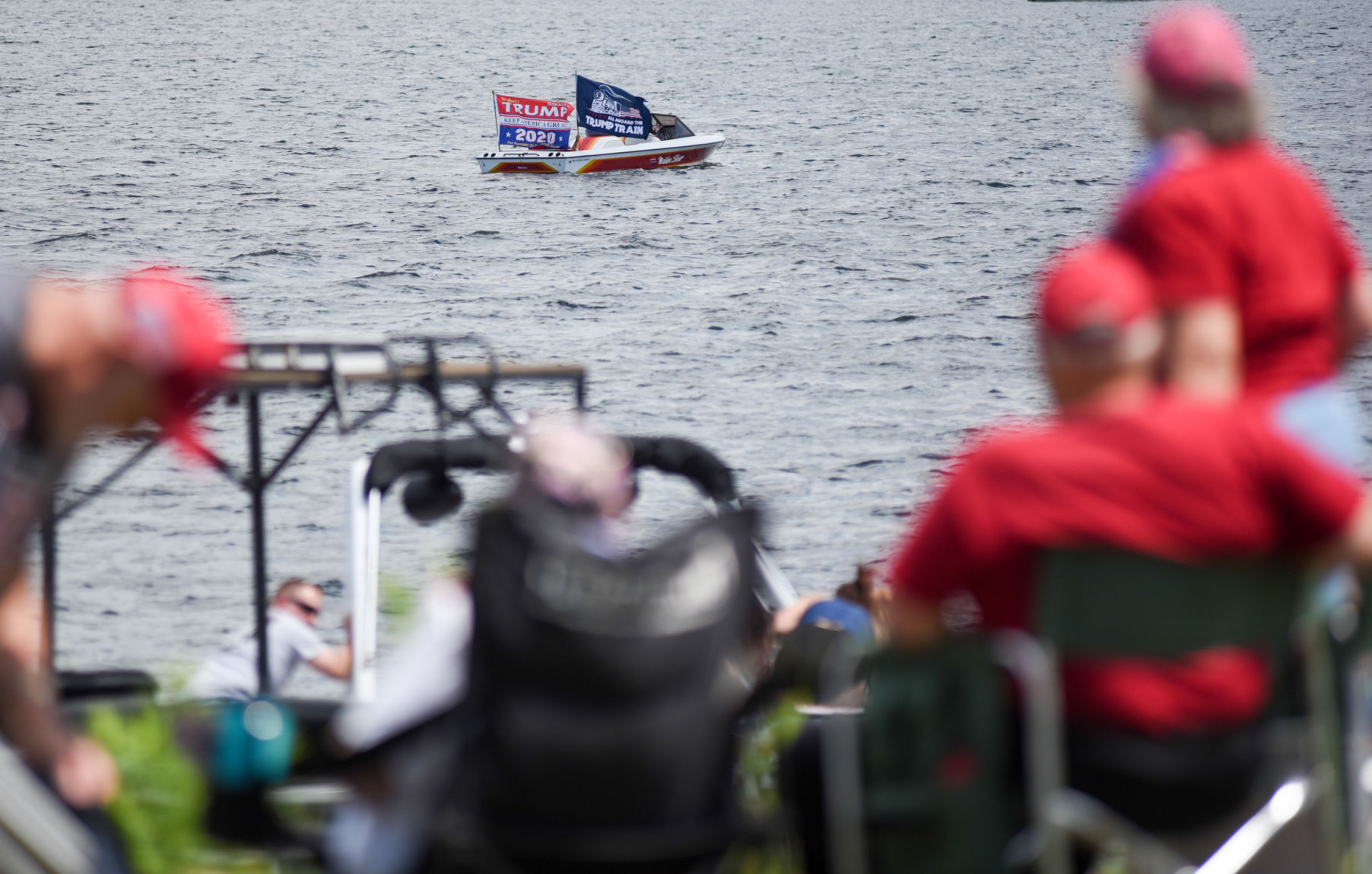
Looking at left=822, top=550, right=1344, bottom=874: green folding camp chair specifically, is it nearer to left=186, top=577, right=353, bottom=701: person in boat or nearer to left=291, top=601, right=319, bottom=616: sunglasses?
left=186, top=577, right=353, bottom=701: person in boat

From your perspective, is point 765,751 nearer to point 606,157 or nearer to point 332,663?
point 332,663

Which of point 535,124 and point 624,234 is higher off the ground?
point 535,124

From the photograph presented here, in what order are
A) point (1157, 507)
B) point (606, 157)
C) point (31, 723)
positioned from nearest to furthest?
point (1157, 507), point (31, 723), point (606, 157)

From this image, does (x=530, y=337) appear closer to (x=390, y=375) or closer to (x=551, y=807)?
(x=390, y=375)

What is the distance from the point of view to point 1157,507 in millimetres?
2824

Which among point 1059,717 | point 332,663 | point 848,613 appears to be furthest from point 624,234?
point 1059,717

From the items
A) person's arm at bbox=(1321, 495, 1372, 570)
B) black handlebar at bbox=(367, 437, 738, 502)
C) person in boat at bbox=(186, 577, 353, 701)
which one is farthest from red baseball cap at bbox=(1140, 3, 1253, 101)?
person in boat at bbox=(186, 577, 353, 701)

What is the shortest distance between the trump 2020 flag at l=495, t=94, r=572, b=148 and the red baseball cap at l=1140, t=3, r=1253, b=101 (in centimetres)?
4350

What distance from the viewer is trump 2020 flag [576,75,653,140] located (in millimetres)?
A: 44719

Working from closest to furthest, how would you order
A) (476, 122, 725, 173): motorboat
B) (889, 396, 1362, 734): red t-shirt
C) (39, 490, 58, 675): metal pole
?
(889, 396, 1362, 734): red t-shirt, (39, 490, 58, 675): metal pole, (476, 122, 725, 173): motorboat

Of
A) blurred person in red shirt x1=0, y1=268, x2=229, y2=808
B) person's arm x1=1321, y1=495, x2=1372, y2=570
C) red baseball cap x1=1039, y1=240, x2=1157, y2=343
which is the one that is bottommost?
person's arm x1=1321, y1=495, x2=1372, y2=570

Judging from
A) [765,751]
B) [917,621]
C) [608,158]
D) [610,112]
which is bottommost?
[765,751]

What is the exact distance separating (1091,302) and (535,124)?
45.9 meters

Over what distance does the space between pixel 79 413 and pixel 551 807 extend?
43.9 inches
